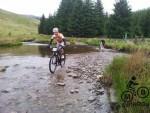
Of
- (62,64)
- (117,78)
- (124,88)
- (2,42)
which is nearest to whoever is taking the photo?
(124,88)

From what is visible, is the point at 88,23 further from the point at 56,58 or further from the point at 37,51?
the point at 56,58

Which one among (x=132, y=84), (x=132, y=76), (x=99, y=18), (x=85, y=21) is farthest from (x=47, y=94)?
(x=99, y=18)

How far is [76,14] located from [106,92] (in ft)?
167

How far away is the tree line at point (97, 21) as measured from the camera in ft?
179

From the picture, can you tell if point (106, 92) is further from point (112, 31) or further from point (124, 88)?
point (112, 31)

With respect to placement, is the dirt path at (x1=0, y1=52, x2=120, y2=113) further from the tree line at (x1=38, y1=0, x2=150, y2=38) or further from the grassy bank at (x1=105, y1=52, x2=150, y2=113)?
the tree line at (x1=38, y1=0, x2=150, y2=38)

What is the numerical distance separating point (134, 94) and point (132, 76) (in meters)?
1.53

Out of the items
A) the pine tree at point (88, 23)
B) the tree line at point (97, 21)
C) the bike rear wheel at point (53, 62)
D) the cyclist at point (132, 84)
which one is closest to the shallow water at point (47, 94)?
the bike rear wheel at point (53, 62)

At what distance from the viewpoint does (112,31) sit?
55.3 m

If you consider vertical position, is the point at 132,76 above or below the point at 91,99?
above

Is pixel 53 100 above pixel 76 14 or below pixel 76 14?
below

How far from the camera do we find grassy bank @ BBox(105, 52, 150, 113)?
7838 mm

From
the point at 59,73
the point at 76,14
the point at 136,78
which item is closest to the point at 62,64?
the point at 59,73

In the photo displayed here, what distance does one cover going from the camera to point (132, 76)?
32.6ft
